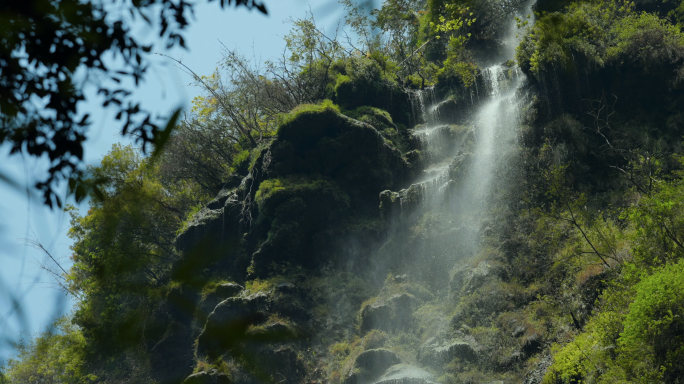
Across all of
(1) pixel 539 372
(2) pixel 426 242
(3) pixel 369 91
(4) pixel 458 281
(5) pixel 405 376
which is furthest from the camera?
(3) pixel 369 91

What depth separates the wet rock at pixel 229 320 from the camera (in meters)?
17.7

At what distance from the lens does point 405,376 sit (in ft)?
43.9

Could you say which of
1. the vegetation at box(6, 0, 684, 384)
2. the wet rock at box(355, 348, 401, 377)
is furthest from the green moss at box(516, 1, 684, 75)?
the wet rock at box(355, 348, 401, 377)

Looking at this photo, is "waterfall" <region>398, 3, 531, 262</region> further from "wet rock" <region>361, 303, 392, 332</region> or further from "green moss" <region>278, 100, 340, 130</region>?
"green moss" <region>278, 100, 340, 130</region>

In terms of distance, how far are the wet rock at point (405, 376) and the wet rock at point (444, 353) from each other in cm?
41

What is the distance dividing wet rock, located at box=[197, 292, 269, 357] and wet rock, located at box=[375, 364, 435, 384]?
5675mm

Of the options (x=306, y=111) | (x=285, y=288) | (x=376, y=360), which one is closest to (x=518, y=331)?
(x=376, y=360)

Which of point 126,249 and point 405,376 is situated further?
point 126,249

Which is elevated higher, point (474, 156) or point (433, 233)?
point (474, 156)

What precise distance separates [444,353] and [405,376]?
1.30 meters

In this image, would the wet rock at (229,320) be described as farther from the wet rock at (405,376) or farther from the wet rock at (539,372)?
the wet rock at (539,372)

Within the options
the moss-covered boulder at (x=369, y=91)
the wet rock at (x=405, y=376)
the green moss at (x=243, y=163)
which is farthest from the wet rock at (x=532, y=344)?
the green moss at (x=243, y=163)

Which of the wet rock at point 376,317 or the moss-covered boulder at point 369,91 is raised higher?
the moss-covered boulder at point 369,91

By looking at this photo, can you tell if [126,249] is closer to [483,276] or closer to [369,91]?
[369,91]
